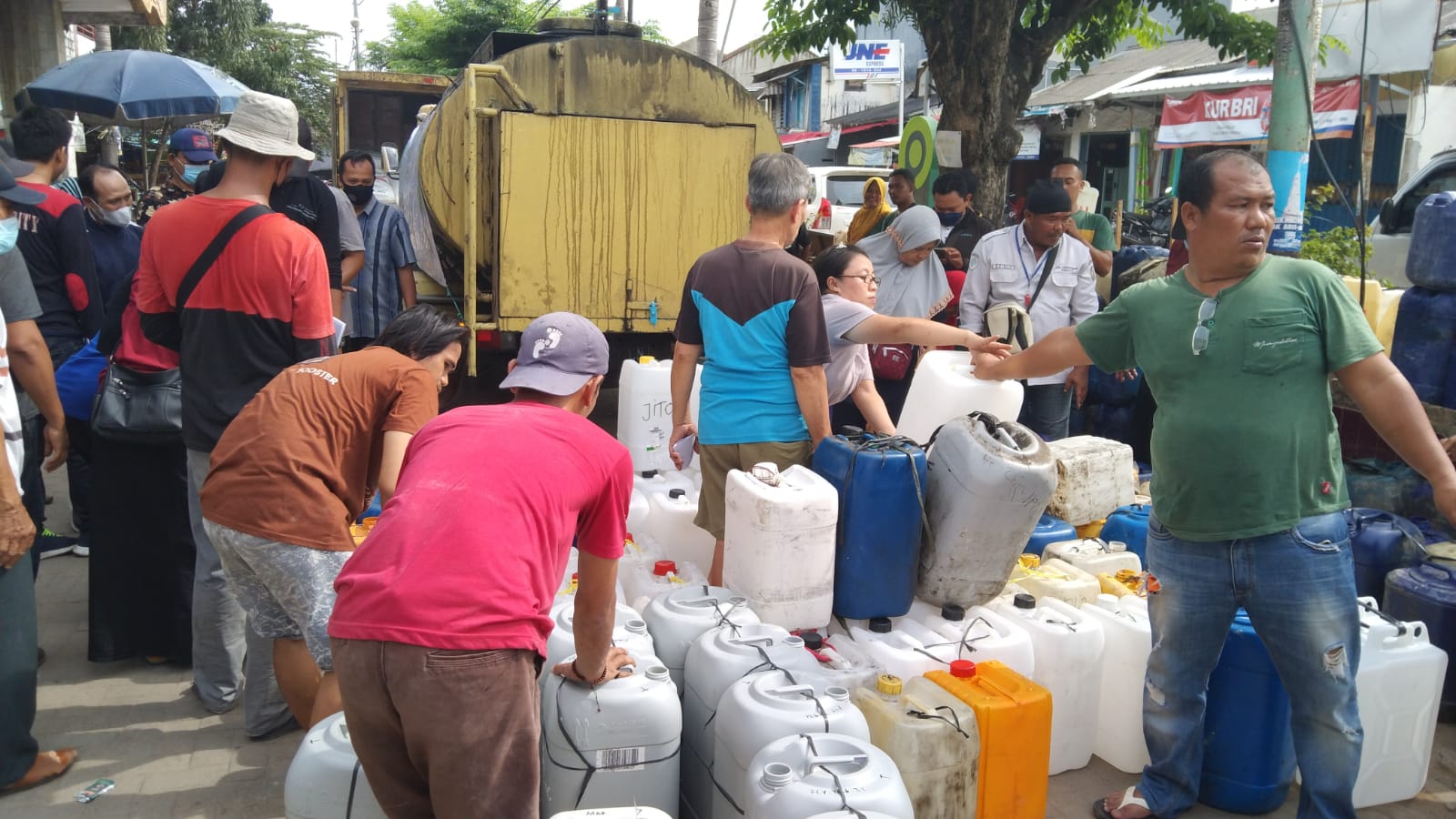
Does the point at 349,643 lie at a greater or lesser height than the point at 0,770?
greater

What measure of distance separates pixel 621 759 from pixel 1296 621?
1.87 metres

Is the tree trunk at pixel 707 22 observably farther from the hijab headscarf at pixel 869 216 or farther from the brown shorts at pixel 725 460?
the brown shorts at pixel 725 460

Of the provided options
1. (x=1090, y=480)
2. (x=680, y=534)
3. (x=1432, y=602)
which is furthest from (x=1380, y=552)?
→ (x=680, y=534)

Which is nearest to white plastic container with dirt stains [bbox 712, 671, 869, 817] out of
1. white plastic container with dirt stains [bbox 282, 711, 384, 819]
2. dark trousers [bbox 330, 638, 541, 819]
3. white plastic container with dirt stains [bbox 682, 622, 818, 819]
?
white plastic container with dirt stains [bbox 682, 622, 818, 819]

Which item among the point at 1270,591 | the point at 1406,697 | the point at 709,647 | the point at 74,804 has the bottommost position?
the point at 74,804

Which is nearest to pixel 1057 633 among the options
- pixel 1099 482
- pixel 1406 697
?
pixel 1406 697

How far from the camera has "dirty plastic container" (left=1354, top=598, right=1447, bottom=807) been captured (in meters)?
3.54

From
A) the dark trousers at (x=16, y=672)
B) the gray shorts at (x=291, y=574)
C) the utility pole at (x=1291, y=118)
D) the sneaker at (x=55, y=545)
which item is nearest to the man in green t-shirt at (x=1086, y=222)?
the utility pole at (x=1291, y=118)

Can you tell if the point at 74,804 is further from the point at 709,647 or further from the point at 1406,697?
the point at 1406,697

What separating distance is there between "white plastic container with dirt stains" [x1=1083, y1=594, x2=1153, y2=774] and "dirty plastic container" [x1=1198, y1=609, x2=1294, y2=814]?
241 millimetres

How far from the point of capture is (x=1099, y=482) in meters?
5.07

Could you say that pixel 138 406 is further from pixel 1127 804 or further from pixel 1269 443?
pixel 1269 443

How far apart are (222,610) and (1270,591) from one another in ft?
11.5

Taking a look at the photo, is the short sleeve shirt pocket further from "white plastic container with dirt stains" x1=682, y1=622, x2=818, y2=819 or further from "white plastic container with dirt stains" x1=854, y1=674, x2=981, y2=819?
"white plastic container with dirt stains" x1=682, y1=622, x2=818, y2=819
